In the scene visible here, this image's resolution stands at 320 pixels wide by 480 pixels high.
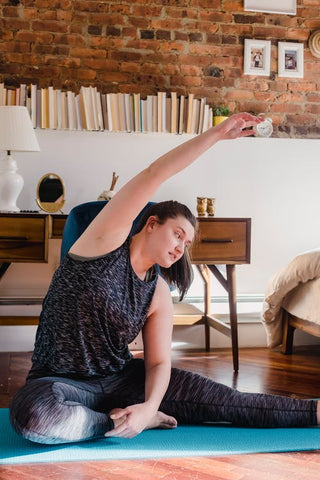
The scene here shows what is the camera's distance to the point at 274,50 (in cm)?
434

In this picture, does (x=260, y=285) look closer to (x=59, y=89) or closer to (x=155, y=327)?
(x=59, y=89)

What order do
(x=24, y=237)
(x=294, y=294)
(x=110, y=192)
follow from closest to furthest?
(x=24, y=237) < (x=110, y=192) < (x=294, y=294)

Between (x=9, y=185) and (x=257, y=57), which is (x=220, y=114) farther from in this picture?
(x=9, y=185)

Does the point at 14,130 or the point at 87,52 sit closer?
the point at 14,130

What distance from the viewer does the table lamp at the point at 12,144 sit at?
3.48 metres

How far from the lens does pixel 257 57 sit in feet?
14.1

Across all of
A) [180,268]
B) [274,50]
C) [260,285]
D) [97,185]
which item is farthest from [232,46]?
[180,268]

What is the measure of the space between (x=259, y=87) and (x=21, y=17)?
1.50 m

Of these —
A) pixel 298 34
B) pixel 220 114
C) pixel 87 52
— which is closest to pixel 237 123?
pixel 220 114

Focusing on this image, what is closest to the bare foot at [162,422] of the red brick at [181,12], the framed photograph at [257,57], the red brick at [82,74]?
the red brick at [82,74]

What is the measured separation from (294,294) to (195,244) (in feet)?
2.43

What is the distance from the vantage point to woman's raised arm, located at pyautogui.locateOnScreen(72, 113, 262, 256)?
196cm

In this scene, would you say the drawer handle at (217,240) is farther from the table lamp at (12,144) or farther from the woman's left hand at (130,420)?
the woman's left hand at (130,420)

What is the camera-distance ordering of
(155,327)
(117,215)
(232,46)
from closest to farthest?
(117,215) < (155,327) < (232,46)
